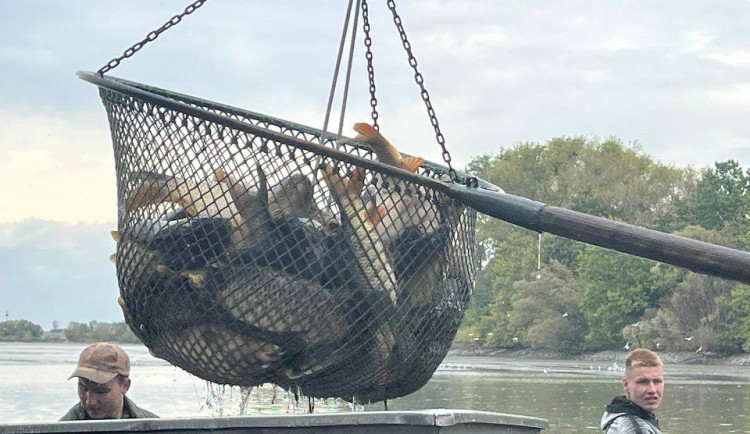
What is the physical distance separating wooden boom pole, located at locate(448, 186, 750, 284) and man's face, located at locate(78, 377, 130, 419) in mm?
1232

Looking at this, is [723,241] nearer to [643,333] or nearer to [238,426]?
[643,333]

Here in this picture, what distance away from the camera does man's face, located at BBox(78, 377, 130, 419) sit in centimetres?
415

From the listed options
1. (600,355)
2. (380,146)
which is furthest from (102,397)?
(600,355)

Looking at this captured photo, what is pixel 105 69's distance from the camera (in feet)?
14.7

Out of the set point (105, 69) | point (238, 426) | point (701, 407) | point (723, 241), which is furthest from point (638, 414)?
point (723, 241)

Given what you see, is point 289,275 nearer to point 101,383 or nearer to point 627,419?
point 101,383

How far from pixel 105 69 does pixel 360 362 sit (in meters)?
1.35

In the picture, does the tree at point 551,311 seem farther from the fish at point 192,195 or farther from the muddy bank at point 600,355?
the fish at point 192,195

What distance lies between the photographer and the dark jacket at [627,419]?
445 cm

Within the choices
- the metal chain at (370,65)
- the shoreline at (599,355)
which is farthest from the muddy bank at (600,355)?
the metal chain at (370,65)

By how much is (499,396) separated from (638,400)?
29.2 meters

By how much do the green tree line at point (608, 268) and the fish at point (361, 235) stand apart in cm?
5669

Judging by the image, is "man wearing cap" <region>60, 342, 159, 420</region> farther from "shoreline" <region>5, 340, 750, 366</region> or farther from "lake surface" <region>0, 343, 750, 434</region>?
"shoreline" <region>5, 340, 750, 366</region>

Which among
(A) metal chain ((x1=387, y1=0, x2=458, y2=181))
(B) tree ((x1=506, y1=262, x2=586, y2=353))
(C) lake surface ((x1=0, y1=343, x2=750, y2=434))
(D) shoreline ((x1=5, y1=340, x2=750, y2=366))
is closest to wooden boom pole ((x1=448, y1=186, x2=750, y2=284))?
(A) metal chain ((x1=387, y1=0, x2=458, y2=181))
